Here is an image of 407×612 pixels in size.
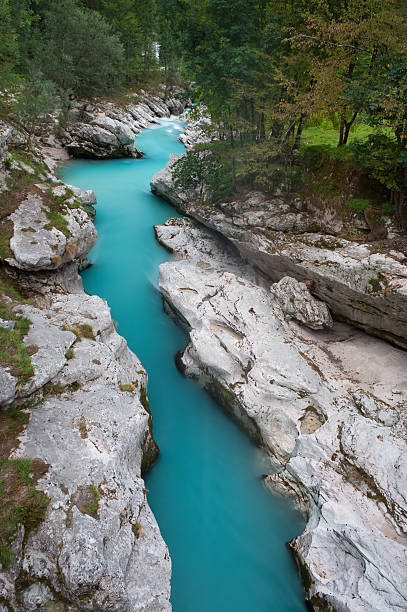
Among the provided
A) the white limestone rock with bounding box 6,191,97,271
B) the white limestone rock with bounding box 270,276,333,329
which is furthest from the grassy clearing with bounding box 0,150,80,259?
the white limestone rock with bounding box 270,276,333,329

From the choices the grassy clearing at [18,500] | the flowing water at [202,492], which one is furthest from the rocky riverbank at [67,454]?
the flowing water at [202,492]

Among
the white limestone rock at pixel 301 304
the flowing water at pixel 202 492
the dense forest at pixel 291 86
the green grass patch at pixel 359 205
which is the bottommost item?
the flowing water at pixel 202 492

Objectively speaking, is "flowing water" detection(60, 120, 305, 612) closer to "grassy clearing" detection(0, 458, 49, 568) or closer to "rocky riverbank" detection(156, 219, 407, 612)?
"rocky riverbank" detection(156, 219, 407, 612)

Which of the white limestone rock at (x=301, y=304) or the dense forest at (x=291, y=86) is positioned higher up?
the dense forest at (x=291, y=86)

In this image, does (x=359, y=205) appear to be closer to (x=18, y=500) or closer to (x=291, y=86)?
(x=291, y=86)

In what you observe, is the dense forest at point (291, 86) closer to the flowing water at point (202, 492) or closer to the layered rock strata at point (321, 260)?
the layered rock strata at point (321, 260)

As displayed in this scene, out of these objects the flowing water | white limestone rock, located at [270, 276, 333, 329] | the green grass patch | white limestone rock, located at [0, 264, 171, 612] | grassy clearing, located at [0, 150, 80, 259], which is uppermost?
the green grass patch

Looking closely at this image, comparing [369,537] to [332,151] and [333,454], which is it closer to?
[333,454]
